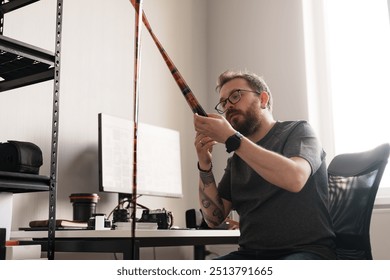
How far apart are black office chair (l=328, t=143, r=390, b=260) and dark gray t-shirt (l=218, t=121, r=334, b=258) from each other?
0.06 metres

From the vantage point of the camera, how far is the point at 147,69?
2.23 meters

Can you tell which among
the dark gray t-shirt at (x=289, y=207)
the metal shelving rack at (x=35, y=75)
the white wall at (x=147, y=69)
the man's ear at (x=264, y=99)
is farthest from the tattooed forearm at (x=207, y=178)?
the white wall at (x=147, y=69)

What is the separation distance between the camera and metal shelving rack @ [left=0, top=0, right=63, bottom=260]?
3.37ft

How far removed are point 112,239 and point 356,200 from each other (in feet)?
2.04

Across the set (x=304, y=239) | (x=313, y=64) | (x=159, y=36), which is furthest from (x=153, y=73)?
(x=304, y=239)

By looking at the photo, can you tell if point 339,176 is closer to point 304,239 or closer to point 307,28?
point 304,239

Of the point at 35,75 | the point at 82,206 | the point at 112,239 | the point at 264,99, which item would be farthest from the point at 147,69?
the point at 112,239

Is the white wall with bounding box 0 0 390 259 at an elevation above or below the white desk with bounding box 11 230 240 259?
above

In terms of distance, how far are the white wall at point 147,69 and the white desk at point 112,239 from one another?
344 mm

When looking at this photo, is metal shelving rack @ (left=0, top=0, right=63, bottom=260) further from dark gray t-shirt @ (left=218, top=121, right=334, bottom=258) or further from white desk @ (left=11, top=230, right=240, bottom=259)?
dark gray t-shirt @ (left=218, top=121, right=334, bottom=258)

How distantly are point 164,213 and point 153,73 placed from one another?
1.02 metres

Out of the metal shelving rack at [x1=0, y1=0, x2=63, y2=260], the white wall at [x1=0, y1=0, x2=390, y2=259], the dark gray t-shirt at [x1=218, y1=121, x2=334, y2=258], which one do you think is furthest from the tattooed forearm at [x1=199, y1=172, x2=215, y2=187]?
the white wall at [x1=0, y1=0, x2=390, y2=259]

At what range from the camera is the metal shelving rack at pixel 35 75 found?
1026 mm

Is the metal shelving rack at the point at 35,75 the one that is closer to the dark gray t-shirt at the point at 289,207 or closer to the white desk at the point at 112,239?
the white desk at the point at 112,239
